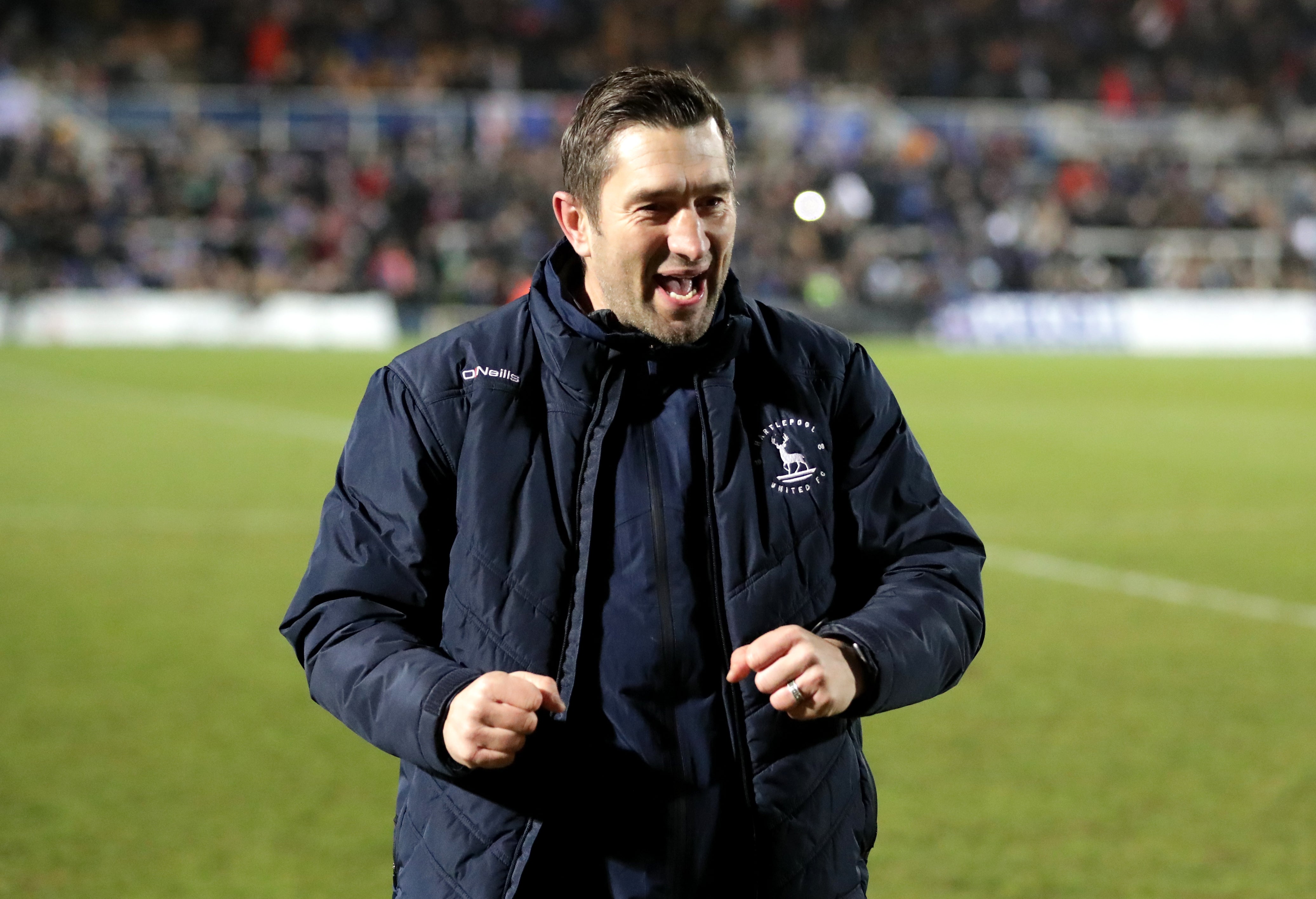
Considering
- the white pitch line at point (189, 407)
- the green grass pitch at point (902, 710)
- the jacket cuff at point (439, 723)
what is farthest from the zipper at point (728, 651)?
the white pitch line at point (189, 407)

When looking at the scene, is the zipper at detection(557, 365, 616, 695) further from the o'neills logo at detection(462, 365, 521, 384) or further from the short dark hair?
the short dark hair

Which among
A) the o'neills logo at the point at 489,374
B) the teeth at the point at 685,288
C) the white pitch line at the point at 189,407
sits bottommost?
the white pitch line at the point at 189,407

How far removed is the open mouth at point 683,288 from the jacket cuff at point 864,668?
485 millimetres

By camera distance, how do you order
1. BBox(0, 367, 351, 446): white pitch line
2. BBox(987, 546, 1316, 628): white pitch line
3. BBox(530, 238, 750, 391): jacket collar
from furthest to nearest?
BBox(0, 367, 351, 446): white pitch line → BBox(987, 546, 1316, 628): white pitch line → BBox(530, 238, 750, 391): jacket collar

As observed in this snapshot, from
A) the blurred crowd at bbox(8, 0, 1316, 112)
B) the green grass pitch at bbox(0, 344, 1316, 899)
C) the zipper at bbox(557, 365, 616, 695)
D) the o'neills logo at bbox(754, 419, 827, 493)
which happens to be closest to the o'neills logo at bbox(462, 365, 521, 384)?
the zipper at bbox(557, 365, 616, 695)

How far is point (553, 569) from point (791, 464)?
364mm

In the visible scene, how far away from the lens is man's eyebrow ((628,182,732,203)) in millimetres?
2453

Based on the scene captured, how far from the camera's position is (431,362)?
8.25ft

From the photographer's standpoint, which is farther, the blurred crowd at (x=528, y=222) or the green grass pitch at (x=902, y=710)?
the blurred crowd at (x=528, y=222)

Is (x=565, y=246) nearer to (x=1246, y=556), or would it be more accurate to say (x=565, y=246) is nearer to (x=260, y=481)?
(x=1246, y=556)

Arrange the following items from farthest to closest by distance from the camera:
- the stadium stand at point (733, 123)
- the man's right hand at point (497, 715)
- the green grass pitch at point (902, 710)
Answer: the stadium stand at point (733, 123) → the green grass pitch at point (902, 710) → the man's right hand at point (497, 715)

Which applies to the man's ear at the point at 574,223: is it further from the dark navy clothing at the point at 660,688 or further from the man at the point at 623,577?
the dark navy clothing at the point at 660,688

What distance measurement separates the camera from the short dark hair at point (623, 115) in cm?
245

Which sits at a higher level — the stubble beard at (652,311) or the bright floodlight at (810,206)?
the bright floodlight at (810,206)
